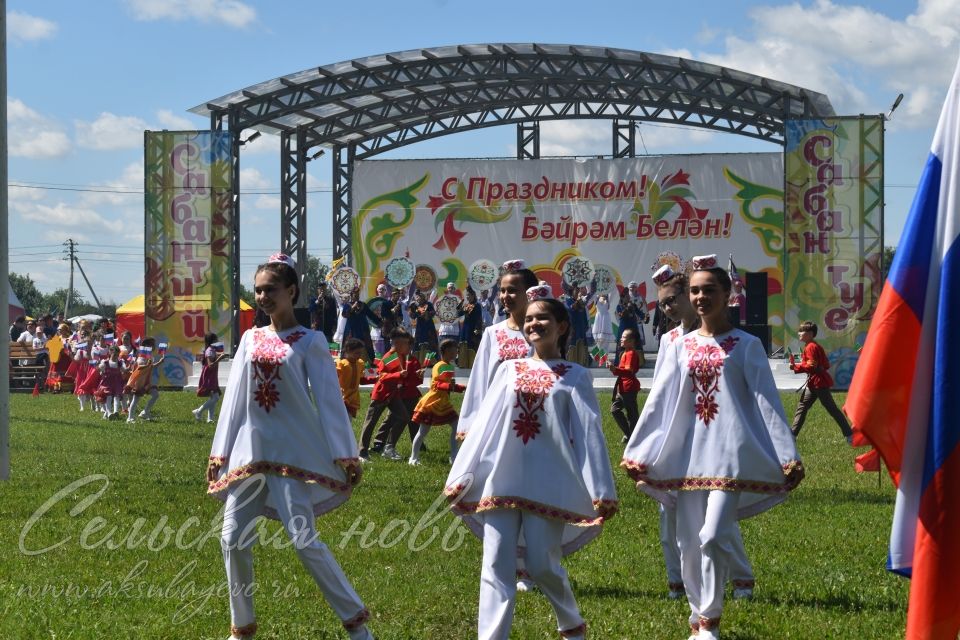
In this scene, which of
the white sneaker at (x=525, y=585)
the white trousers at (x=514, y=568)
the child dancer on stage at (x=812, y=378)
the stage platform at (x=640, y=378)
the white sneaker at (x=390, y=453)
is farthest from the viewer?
the stage platform at (x=640, y=378)

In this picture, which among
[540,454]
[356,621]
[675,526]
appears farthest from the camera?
[675,526]

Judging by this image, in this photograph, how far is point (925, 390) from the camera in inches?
154

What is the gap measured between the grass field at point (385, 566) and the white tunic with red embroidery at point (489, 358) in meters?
0.99

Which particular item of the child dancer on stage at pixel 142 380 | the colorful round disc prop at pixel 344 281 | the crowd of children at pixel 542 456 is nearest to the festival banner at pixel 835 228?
the colorful round disc prop at pixel 344 281

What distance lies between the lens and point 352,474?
588cm

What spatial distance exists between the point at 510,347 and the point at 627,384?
302 inches

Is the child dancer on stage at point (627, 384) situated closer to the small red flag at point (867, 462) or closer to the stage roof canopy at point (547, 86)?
the small red flag at point (867, 462)

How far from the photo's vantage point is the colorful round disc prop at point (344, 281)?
2752 centimetres

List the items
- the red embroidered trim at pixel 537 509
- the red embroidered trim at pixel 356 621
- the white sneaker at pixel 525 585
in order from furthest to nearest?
the white sneaker at pixel 525 585 → the red embroidered trim at pixel 356 621 → the red embroidered trim at pixel 537 509

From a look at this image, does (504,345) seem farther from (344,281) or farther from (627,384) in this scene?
(344,281)

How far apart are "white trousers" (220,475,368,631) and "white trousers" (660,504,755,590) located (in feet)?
6.22

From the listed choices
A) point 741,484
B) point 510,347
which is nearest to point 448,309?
point 510,347

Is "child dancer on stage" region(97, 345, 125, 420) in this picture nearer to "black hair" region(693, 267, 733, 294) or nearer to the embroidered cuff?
the embroidered cuff

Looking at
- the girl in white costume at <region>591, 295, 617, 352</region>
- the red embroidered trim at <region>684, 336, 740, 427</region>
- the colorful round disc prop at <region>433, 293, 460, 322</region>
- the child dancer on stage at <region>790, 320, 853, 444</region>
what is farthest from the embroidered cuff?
the girl in white costume at <region>591, 295, 617, 352</region>
